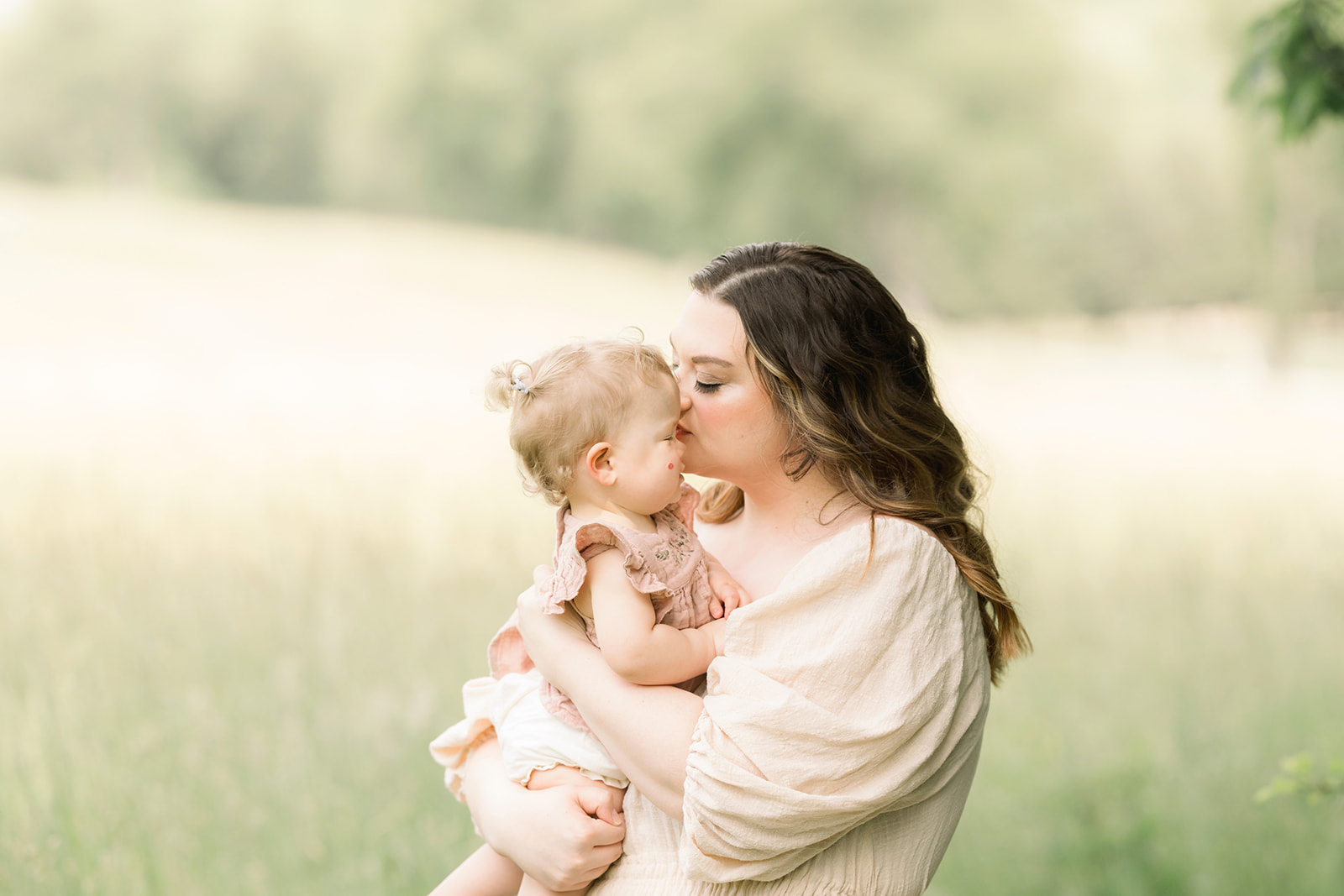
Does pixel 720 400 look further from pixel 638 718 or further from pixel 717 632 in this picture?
pixel 638 718

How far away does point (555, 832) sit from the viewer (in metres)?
1.78

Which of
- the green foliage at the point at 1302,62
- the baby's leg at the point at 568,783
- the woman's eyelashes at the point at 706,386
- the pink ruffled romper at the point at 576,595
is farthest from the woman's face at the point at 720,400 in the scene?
the green foliage at the point at 1302,62

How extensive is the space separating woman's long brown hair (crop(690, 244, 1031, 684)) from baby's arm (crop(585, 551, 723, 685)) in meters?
0.36

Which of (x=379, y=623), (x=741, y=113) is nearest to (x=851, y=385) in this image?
(x=379, y=623)

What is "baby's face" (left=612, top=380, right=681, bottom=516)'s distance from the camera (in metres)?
1.78

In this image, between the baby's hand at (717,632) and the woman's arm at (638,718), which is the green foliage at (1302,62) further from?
the woman's arm at (638,718)

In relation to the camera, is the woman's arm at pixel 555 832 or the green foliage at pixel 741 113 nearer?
the woman's arm at pixel 555 832

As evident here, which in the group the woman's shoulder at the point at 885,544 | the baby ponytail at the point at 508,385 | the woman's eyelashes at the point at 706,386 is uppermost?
the baby ponytail at the point at 508,385

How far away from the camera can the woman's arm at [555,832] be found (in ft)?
5.79

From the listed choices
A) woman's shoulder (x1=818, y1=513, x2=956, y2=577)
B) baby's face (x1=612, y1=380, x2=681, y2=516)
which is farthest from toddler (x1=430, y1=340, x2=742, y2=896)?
woman's shoulder (x1=818, y1=513, x2=956, y2=577)

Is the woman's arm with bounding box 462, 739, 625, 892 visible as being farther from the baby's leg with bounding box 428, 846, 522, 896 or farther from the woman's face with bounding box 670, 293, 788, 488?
the woman's face with bounding box 670, 293, 788, 488

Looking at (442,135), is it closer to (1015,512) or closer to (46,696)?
(1015,512)

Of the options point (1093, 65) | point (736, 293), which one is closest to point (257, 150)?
point (1093, 65)

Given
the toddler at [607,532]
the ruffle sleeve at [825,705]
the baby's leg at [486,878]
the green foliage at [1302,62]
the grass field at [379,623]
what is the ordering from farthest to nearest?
the grass field at [379,623] → the green foliage at [1302,62] → the baby's leg at [486,878] → the toddler at [607,532] → the ruffle sleeve at [825,705]
